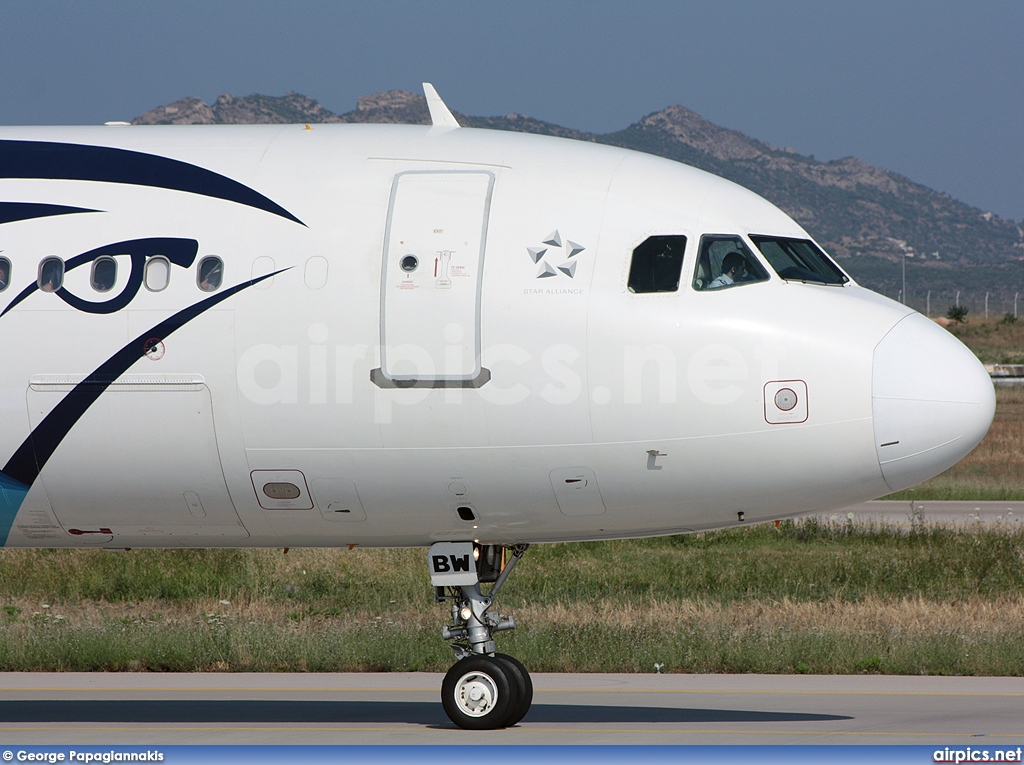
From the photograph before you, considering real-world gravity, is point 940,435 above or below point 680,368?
below

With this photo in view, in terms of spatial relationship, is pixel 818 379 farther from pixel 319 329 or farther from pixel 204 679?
pixel 204 679

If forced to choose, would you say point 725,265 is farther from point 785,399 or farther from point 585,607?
point 585,607

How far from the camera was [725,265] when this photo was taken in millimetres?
9922

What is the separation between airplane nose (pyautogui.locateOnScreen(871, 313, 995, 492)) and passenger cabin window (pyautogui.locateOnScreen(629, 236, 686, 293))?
154cm

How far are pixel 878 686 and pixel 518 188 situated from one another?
23.4ft

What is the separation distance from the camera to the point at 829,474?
378 inches

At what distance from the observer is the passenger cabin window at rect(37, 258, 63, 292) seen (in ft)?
33.1

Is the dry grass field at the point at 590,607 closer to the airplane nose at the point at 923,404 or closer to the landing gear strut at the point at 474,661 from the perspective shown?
the landing gear strut at the point at 474,661

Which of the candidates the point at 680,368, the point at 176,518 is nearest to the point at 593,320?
the point at 680,368

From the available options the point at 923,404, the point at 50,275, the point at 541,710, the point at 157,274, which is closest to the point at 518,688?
the point at 541,710

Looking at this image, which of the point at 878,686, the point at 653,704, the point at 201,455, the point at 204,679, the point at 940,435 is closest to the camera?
the point at 940,435

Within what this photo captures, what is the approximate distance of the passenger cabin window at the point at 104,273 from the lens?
32.9 ft

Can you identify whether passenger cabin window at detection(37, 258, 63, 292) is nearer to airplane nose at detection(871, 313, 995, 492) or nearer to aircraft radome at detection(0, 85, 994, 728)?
aircraft radome at detection(0, 85, 994, 728)

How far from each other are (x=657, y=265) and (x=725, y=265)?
1.65 ft
